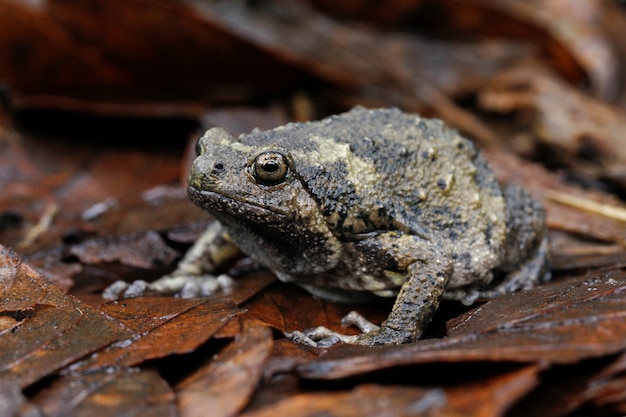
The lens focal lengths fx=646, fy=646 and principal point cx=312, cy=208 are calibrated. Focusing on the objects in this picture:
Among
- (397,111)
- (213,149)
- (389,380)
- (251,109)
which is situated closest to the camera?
(389,380)

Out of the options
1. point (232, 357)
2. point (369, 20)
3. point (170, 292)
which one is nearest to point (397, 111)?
point (170, 292)

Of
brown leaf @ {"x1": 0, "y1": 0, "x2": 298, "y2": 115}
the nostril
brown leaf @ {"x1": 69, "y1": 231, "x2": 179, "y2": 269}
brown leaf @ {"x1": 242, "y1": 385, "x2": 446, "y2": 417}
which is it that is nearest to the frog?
the nostril

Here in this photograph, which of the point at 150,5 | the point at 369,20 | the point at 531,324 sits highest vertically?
the point at 369,20

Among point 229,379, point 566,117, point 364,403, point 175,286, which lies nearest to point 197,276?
point 175,286

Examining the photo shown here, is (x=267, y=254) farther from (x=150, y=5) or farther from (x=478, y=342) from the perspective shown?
(x=150, y=5)

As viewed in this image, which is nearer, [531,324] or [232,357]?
[232,357]

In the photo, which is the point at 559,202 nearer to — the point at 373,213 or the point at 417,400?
the point at 373,213

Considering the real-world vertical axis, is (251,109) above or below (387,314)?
above
